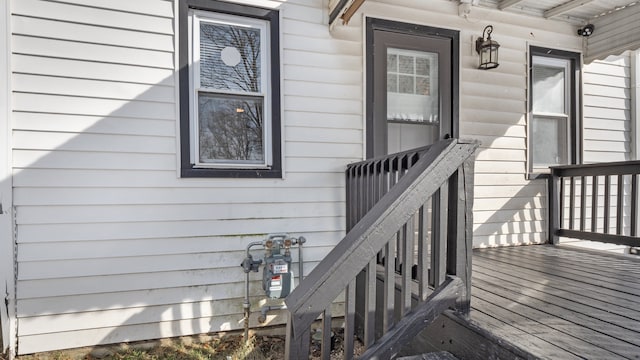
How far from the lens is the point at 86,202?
245 centimetres

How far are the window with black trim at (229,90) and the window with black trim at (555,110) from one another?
9.51ft

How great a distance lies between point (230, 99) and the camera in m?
2.76

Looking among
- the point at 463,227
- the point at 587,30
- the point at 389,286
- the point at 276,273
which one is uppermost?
the point at 587,30

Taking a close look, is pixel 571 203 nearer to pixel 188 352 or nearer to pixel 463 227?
pixel 463 227

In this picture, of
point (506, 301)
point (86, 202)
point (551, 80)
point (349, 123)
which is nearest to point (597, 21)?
point (551, 80)

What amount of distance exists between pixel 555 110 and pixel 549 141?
1.16 feet

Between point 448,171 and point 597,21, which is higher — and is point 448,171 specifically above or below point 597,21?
below

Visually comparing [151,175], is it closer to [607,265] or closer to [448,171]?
[448,171]

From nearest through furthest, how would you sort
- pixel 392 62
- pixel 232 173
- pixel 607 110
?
pixel 232 173, pixel 392 62, pixel 607 110

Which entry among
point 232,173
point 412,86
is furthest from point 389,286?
point 412,86

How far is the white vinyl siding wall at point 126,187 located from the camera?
236 centimetres

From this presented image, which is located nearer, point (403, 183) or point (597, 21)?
point (403, 183)

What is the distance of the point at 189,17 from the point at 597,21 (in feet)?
13.7

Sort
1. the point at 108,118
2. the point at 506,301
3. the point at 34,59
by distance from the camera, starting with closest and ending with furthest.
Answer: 1. the point at 506,301
2. the point at 34,59
3. the point at 108,118
